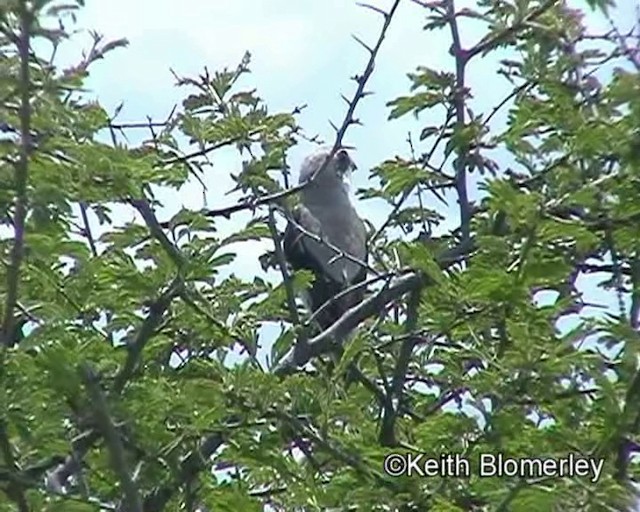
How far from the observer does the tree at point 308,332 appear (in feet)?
10.9

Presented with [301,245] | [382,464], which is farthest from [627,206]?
[301,245]

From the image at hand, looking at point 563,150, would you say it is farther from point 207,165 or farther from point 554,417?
point 207,165

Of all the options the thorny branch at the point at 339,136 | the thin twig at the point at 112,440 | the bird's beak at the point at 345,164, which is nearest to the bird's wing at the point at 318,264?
the bird's beak at the point at 345,164

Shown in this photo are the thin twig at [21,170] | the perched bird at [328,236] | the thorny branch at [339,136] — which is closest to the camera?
the thin twig at [21,170]

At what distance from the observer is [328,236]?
691 centimetres

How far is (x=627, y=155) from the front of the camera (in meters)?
3.26

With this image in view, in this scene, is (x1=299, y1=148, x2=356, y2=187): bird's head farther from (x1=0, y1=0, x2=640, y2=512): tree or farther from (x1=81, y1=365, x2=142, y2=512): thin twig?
(x1=81, y1=365, x2=142, y2=512): thin twig

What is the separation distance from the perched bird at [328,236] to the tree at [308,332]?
4.23 feet

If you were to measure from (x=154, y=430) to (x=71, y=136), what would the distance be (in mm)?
707

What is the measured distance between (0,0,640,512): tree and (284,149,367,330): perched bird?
4.23 ft

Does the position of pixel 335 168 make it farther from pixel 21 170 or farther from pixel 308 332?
pixel 21 170

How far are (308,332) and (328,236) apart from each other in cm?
266

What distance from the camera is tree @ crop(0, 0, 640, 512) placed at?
10.9 ft

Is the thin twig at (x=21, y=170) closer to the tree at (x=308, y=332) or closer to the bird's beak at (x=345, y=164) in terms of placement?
the tree at (x=308, y=332)
